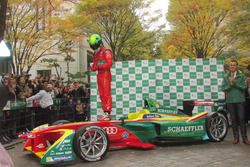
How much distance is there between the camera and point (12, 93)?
9.98 meters

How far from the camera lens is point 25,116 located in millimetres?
10891

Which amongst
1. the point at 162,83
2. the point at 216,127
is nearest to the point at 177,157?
the point at 216,127

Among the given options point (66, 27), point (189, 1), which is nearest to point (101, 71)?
point (66, 27)

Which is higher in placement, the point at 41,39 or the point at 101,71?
the point at 41,39

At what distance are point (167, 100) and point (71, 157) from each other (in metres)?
5.40

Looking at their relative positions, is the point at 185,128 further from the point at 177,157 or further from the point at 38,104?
the point at 38,104

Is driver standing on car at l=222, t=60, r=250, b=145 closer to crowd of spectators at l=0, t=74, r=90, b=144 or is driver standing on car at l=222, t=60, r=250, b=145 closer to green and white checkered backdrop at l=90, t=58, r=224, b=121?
green and white checkered backdrop at l=90, t=58, r=224, b=121

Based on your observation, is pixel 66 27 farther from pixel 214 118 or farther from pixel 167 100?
pixel 214 118

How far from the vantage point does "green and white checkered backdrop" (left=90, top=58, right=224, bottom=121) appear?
1127 cm

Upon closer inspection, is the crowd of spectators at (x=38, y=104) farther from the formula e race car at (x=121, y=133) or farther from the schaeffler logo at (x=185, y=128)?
the schaeffler logo at (x=185, y=128)

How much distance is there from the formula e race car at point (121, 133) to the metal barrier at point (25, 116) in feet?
6.74

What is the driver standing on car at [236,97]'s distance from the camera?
7.93 m

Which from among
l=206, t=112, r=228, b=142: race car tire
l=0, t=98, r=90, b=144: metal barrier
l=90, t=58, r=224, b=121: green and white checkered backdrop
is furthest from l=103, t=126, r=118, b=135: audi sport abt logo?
l=90, t=58, r=224, b=121: green and white checkered backdrop

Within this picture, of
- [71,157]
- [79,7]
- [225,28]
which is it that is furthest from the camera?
[225,28]
